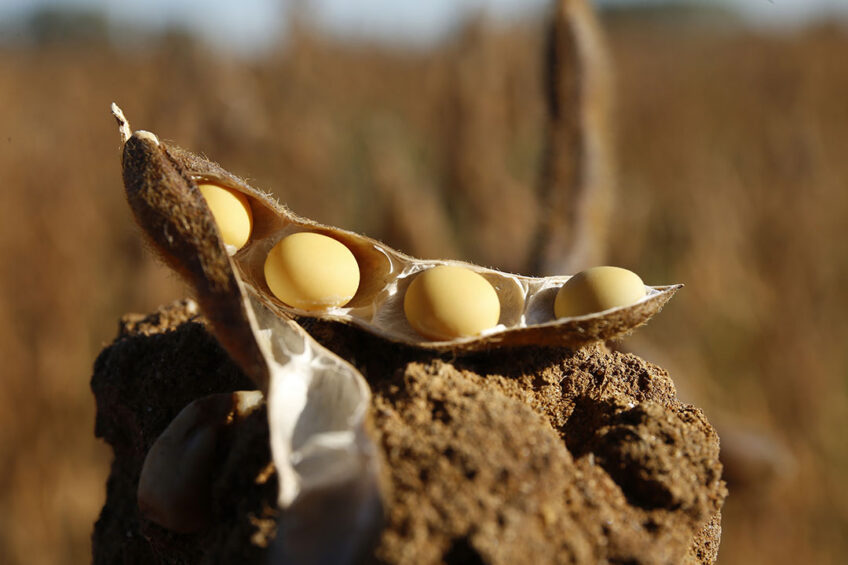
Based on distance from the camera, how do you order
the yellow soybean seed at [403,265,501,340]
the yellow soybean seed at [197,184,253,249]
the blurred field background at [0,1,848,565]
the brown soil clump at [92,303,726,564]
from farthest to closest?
the blurred field background at [0,1,848,565]
the yellow soybean seed at [197,184,253,249]
the yellow soybean seed at [403,265,501,340]
the brown soil clump at [92,303,726,564]

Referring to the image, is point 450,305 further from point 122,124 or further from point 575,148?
point 575,148

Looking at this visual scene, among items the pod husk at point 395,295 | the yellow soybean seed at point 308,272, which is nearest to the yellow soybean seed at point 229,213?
the pod husk at point 395,295

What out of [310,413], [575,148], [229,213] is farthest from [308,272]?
[575,148]

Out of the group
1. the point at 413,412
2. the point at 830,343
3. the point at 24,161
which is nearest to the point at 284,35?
the point at 24,161

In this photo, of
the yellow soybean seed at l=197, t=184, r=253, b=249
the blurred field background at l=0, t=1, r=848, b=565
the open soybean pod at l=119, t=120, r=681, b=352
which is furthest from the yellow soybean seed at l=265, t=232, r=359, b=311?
the blurred field background at l=0, t=1, r=848, b=565

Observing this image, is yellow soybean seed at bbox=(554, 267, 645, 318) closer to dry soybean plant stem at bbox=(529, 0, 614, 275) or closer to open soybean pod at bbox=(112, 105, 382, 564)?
open soybean pod at bbox=(112, 105, 382, 564)
